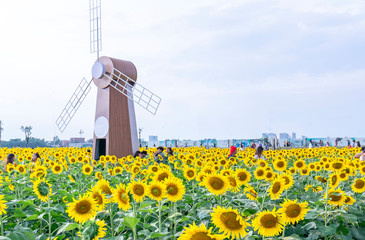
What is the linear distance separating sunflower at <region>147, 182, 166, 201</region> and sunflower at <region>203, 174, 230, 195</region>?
48 cm

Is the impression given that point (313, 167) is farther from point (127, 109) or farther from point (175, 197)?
point (127, 109)

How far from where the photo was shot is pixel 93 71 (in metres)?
17.4

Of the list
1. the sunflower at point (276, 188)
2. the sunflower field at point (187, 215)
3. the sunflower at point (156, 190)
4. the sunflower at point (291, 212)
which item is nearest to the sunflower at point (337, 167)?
the sunflower field at point (187, 215)

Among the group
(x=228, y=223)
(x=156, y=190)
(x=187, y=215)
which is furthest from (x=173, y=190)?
(x=228, y=223)

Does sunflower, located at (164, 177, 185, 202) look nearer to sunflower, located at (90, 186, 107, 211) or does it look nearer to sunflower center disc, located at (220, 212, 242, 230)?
sunflower, located at (90, 186, 107, 211)

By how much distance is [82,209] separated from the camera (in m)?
3.10

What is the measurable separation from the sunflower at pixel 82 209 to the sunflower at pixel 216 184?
1.19m

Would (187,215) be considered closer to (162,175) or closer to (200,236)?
(162,175)

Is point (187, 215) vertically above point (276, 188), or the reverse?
point (276, 188)

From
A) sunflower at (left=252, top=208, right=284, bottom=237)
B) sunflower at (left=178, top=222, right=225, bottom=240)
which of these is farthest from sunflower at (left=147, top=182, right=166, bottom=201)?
sunflower at (left=178, top=222, right=225, bottom=240)

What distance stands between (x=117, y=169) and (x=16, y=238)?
4059 millimetres

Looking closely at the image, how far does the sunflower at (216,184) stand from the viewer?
3.80 meters

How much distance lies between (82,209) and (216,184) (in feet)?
4.40

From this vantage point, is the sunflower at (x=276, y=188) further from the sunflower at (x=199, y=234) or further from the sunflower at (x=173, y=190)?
the sunflower at (x=199, y=234)
